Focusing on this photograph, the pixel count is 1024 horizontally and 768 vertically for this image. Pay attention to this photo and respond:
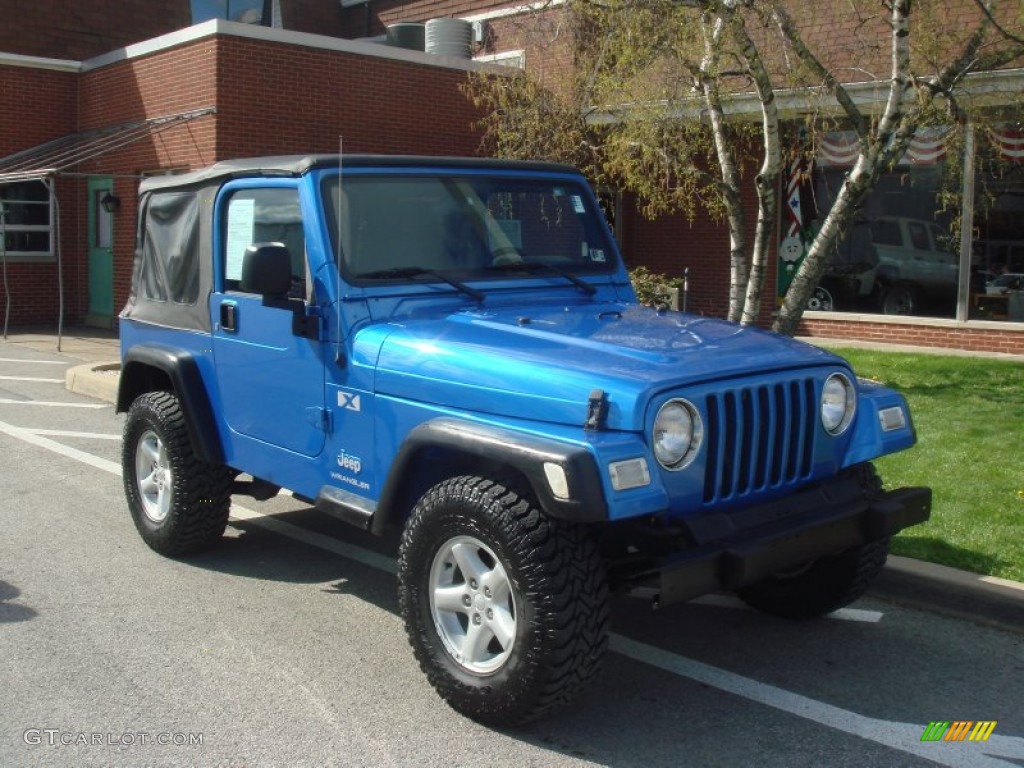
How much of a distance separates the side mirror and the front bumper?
200 centimetres

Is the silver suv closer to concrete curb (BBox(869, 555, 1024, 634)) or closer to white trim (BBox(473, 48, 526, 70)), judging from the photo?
white trim (BBox(473, 48, 526, 70))

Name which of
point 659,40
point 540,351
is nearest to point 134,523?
point 540,351

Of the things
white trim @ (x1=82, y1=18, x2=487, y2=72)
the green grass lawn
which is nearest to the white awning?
white trim @ (x1=82, y1=18, x2=487, y2=72)

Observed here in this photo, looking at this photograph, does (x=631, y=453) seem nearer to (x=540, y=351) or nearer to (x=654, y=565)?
(x=654, y=565)

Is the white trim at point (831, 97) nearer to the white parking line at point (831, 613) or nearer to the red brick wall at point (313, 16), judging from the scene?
the white parking line at point (831, 613)

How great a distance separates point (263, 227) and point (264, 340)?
54 centimetres

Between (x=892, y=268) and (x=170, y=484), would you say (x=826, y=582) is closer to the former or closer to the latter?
(x=170, y=484)

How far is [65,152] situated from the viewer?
53.5ft

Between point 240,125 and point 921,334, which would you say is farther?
point 240,125

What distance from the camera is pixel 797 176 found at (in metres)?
14.7

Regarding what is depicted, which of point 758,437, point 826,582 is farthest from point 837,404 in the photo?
point 826,582

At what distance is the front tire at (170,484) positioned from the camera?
5590 mm

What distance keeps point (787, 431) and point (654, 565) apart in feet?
2.53

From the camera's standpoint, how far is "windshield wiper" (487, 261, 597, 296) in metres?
5.06
